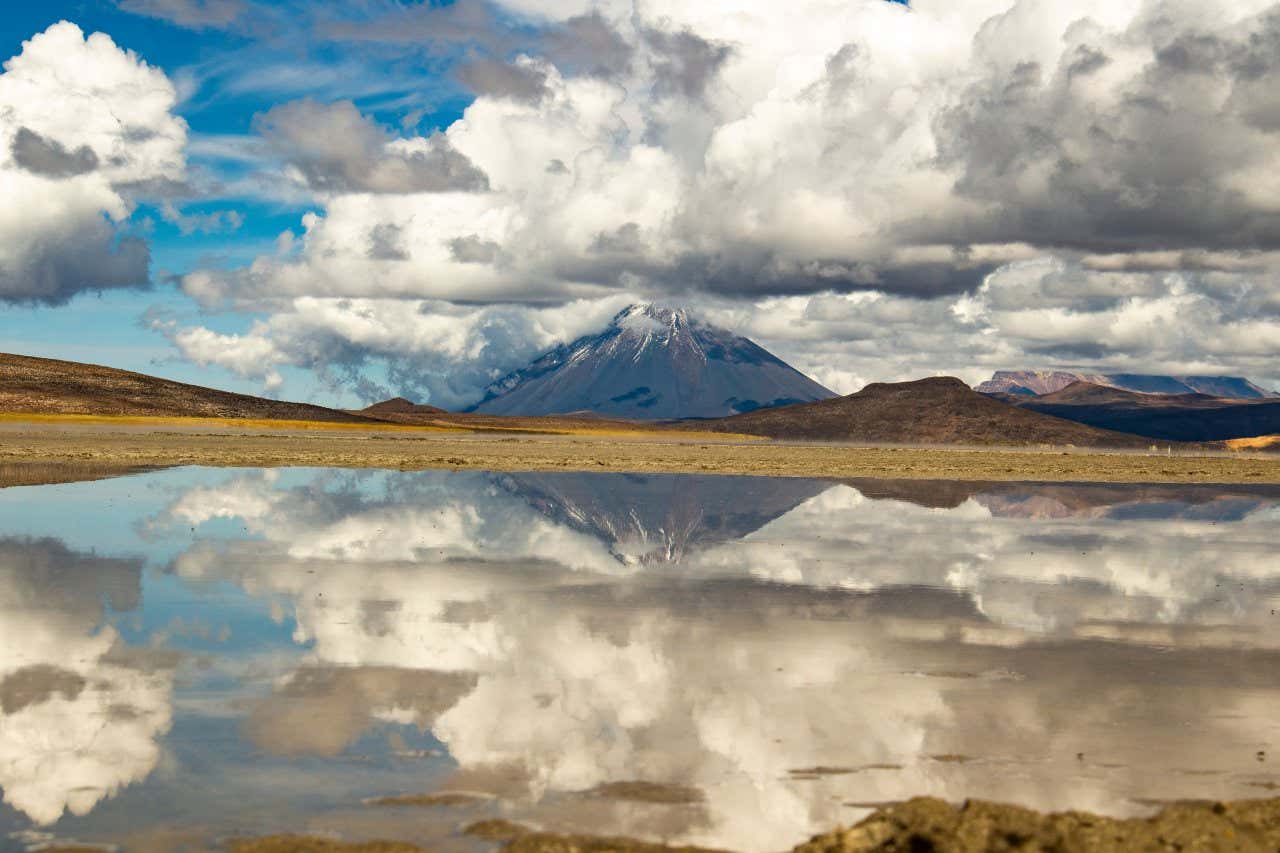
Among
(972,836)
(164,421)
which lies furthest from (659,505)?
(164,421)

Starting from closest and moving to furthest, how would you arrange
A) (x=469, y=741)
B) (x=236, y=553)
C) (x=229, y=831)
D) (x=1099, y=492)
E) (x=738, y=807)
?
(x=229, y=831)
(x=738, y=807)
(x=469, y=741)
(x=236, y=553)
(x=1099, y=492)

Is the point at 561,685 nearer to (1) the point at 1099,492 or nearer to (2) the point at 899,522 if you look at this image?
(2) the point at 899,522

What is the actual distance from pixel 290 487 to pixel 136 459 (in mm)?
24261

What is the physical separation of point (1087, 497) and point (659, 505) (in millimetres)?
22899

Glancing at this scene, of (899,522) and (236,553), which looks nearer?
(236,553)

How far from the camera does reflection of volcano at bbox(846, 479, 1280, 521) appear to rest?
44281 millimetres

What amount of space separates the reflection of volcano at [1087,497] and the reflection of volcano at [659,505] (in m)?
4.82

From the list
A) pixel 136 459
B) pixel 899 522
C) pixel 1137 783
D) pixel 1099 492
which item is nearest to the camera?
pixel 1137 783

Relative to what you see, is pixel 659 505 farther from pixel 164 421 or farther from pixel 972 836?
pixel 164 421

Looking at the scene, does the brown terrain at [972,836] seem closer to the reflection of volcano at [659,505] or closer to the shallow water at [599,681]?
the shallow water at [599,681]

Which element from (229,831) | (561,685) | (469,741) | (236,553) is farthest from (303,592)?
(229,831)

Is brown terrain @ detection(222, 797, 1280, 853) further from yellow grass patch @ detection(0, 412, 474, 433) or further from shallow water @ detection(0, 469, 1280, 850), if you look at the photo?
yellow grass patch @ detection(0, 412, 474, 433)

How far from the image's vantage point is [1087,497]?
175ft

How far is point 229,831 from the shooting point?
8.89 metres
